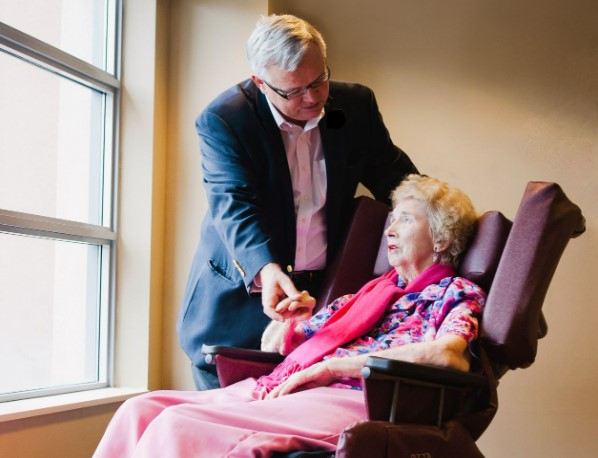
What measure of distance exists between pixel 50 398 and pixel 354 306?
1532 millimetres

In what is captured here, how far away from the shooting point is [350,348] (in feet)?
6.81

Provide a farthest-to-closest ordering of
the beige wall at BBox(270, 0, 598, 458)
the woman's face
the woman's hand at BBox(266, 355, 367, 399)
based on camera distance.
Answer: the beige wall at BBox(270, 0, 598, 458) < the woman's face < the woman's hand at BBox(266, 355, 367, 399)

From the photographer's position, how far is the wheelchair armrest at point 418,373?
157cm

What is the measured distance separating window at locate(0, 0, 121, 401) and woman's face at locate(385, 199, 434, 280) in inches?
60.1

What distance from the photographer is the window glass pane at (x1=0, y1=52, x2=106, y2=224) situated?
308 cm

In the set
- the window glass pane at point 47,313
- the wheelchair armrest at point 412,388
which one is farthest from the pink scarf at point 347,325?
the window glass pane at point 47,313

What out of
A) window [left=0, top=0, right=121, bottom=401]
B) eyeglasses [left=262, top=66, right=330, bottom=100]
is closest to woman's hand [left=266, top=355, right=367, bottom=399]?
eyeglasses [left=262, top=66, right=330, bottom=100]

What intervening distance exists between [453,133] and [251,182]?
1797 mm

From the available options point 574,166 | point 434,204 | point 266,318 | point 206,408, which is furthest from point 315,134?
point 574,166

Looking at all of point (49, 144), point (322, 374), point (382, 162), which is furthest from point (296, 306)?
point (49, 144)

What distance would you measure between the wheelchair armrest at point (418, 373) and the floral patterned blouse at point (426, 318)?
0.48 feet

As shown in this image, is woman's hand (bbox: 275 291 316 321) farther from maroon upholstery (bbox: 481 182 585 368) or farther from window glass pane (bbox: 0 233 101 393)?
window glass pane (bbox: 0 233 101 393)

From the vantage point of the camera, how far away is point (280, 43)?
207 centimetres

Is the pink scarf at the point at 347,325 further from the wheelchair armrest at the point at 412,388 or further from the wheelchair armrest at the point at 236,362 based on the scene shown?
the wheelchair armrest at the point at 412,388
